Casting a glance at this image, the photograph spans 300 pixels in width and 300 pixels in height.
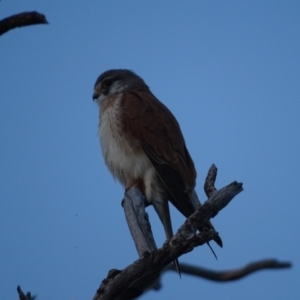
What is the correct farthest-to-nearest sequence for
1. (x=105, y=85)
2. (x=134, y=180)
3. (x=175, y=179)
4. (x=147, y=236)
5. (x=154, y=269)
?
(x=105, y=85) → (x=134, y=180) → (x=175, y=179) → (x=147, y=236) → (x=154, y=269)

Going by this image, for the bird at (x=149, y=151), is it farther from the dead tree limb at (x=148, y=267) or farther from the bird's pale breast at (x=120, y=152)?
the dead tree limb at (x=148, y=267)

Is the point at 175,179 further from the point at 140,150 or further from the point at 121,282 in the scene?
the point at 121,282

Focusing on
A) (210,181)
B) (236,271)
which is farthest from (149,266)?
(210,181)

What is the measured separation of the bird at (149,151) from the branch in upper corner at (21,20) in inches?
105

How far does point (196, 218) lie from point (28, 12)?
1410mm

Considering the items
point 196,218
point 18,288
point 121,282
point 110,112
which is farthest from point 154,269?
point 110,112

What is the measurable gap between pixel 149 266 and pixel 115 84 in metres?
3.52

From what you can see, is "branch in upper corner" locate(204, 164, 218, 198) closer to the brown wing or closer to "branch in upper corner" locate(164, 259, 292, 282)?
"branch in upper corner" locate(164, 259, 292, 282)

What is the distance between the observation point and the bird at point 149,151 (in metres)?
4.70

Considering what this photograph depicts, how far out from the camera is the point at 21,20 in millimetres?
2008

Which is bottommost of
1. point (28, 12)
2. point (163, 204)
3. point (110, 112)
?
point (28, 12)

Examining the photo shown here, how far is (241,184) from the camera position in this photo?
3203 millimetres

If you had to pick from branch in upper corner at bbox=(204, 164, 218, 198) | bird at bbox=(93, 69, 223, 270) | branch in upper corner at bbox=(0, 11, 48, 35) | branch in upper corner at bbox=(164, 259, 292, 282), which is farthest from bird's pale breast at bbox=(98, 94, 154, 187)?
branch in upper corner at bbox=(0, 11, 48, 35)

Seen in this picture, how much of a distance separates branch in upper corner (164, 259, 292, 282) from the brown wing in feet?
3.16
